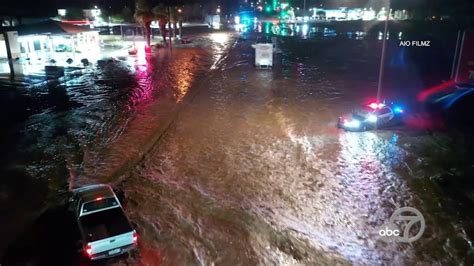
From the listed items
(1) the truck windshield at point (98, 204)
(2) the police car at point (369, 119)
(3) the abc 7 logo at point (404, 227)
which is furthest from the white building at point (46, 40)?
(3) the abc 7 logo at point (404, 227)

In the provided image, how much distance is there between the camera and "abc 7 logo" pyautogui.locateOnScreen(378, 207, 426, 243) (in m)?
12.8

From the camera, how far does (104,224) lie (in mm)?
11258

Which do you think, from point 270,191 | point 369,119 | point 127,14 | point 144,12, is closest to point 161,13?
point 144,12

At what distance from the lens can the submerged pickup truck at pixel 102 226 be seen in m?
10.6

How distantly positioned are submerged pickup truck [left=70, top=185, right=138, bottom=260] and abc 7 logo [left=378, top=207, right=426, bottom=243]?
8.39m

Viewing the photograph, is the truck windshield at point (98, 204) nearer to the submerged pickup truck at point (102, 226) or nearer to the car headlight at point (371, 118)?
the submerged pickup truck at point (102, 226)

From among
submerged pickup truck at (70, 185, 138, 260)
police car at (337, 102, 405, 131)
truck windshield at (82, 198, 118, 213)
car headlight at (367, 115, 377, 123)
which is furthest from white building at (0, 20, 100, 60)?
car headlight at (367, 115, 377, 123)

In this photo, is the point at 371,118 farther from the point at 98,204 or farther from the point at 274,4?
the point at 274,4

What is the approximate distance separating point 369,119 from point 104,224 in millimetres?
16748

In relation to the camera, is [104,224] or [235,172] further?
[235,172]

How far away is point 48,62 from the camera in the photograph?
42875mm

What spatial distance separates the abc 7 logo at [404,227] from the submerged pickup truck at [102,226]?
8.39 meters

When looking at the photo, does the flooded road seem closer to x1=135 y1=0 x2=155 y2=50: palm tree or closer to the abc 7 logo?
the abc 7 logo

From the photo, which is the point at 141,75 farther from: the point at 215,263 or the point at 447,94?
the point at 215,263
